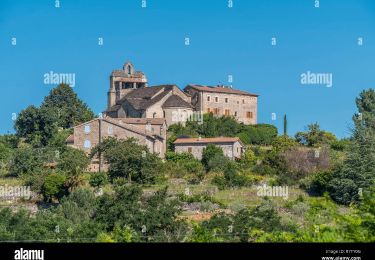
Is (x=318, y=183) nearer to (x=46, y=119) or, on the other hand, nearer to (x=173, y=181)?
(x=173, y=181)

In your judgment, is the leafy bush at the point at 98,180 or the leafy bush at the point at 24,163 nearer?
the leafy bush at the point at 98,180

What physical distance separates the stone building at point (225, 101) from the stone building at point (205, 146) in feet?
33.4

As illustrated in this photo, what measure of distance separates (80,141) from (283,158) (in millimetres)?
12575

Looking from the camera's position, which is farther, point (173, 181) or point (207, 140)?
point (207, 140)

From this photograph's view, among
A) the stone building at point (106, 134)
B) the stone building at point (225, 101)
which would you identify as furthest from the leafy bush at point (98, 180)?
the stone building at point (225, 101)

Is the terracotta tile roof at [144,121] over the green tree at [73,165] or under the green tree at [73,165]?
over

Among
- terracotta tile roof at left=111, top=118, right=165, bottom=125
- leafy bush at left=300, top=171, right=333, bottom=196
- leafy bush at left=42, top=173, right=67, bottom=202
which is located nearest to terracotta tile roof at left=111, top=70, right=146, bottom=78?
terracotta tile roof at left=111, top=118, right=165, bottom=125

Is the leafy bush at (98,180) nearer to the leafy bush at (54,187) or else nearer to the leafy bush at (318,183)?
the leafy bush at (54,187)

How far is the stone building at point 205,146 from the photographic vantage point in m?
49.3

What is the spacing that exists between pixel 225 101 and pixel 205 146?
43.7ft

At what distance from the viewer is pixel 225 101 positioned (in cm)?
6209

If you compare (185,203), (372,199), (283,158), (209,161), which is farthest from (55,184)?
(372,199)

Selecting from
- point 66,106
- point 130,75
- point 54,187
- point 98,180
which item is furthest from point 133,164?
point 130,75

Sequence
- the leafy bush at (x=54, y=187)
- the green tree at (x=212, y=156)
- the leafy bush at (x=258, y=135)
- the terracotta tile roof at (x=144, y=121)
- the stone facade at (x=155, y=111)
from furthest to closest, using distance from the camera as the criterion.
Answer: the leafy bush at (x=258, y=135)
the terracotta tile roof at (x=144, y=121)
the stone facade at (x=155, y=111)
the green tree at (x=212, y=156)
the leafy bush at (x=54, y=187)
